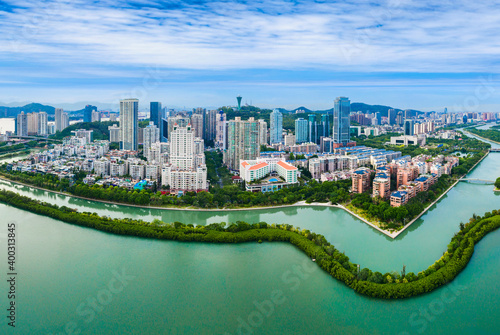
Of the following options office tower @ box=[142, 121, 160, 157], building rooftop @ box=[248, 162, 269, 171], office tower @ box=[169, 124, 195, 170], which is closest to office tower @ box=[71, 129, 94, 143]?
office tower @ box=[142, 121, 160, 157]

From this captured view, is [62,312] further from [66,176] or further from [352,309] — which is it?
[66,176]

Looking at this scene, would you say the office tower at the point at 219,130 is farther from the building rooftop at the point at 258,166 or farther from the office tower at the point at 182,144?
the building rooftop at the point at 258,166

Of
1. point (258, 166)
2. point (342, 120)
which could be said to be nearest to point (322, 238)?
point (258, 166)

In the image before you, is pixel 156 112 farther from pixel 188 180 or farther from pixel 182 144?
pixel 188 180

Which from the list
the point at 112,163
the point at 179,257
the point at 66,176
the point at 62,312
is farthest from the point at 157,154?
the point at 62,312

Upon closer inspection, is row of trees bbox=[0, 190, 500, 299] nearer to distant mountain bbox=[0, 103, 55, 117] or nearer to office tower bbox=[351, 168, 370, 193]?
office tower bbox=[351, 168, 370, 193]

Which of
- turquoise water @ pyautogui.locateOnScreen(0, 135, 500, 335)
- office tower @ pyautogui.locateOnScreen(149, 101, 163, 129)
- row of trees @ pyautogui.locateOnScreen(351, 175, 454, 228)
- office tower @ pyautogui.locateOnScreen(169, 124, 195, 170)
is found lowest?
turquoise water @ pyautogui.locateOnScreen(0, 135, 500, 335)
